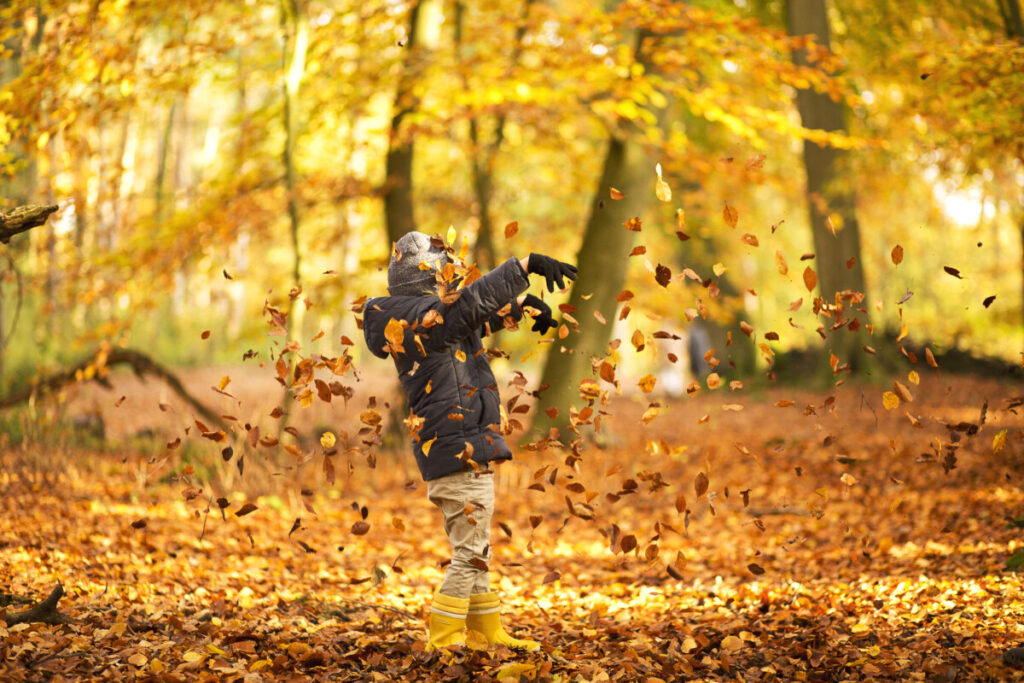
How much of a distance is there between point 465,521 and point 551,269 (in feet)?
3.91

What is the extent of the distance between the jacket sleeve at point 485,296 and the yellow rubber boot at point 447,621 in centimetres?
121

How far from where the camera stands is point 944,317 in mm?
20688

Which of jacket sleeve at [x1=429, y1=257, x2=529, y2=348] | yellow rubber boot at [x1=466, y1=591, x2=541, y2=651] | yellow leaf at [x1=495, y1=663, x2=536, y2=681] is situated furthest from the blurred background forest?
yellow leaf at [x1=495, y1=663, x2=536, y2=681]

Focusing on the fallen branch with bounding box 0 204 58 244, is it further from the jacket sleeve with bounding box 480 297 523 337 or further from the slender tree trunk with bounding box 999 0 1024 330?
the slender tree trunk with bounding box 999 0 1024 330

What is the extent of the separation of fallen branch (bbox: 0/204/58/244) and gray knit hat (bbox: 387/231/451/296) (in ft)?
5.16

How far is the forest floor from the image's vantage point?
139 inches

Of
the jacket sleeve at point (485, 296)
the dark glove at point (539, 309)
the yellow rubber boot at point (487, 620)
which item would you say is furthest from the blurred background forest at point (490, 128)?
the yellow rubber boot at point (487, 620)

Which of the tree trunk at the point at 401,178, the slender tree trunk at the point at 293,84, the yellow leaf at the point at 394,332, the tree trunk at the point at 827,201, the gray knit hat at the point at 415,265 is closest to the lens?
the yellow leaf at the point at 394,332

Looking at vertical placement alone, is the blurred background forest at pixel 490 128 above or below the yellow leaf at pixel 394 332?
above

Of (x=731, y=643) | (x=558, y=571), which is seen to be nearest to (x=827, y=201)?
(x=558, y=571)

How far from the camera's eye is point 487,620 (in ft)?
12.1

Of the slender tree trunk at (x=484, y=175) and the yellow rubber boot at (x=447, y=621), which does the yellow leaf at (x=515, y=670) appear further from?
the slender tree trunk at (x=484, y=175)

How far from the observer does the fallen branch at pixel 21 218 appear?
3658mm

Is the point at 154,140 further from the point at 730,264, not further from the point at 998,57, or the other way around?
the point at 998,57
